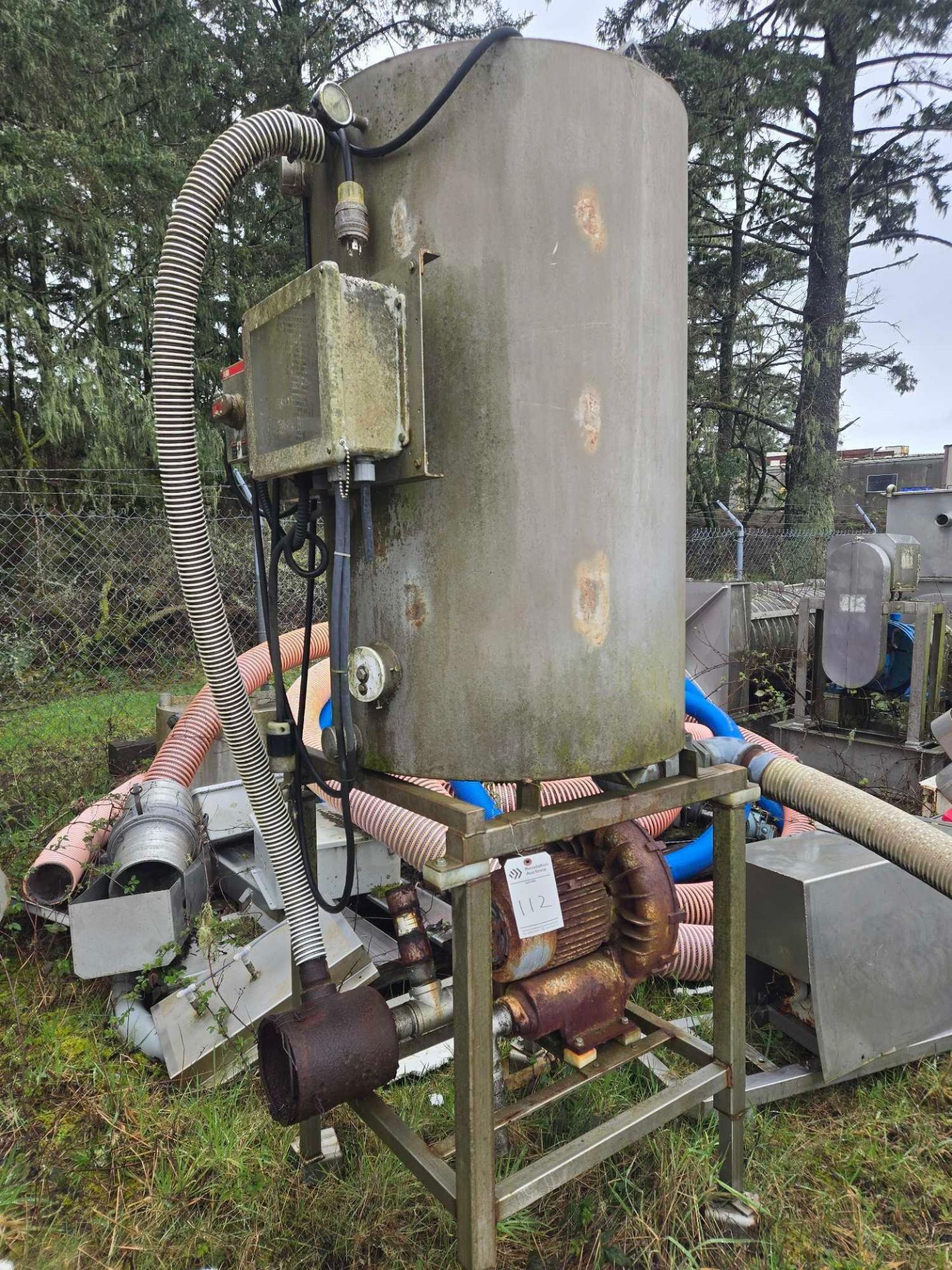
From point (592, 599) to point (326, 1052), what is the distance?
92cm

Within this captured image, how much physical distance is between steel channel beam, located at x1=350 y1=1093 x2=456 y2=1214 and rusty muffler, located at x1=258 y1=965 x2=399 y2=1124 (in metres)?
0.18

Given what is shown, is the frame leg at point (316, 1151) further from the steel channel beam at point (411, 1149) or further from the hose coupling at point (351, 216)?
the hose coupling at point (351, 216)

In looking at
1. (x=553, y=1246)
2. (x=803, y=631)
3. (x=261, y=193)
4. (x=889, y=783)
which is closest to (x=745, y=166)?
(x=261, y=193)

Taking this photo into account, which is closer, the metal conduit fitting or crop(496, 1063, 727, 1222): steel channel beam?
crop(496, 1063, 727, 1222): steel channel beam

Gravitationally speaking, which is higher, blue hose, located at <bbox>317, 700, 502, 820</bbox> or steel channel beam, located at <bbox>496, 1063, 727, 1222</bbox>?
blue hose, located at <bbox>317, 700, 502, 820</bbox>

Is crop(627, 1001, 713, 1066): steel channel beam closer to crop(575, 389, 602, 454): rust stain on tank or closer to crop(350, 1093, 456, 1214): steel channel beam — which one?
crop(350, 1093, 456, 1214): steel channel beam

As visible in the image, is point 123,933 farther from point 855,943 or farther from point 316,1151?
point 855,943

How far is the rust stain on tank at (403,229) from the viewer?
1.30m

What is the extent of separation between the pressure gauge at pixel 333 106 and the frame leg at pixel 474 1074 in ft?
4.28

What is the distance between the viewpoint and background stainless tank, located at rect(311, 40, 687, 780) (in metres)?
1.25

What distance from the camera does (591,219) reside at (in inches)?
50.0

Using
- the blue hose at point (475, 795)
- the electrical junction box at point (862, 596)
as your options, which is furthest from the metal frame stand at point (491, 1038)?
the electrical junction box at point (862, 596)

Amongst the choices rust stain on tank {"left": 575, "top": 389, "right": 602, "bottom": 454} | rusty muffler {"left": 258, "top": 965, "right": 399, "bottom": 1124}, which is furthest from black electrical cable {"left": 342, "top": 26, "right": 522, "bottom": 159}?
rusty muffler {"left": 258, "top": 965, "right": 399, "bottom": 1124}

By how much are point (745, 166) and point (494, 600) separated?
12.5 meters
